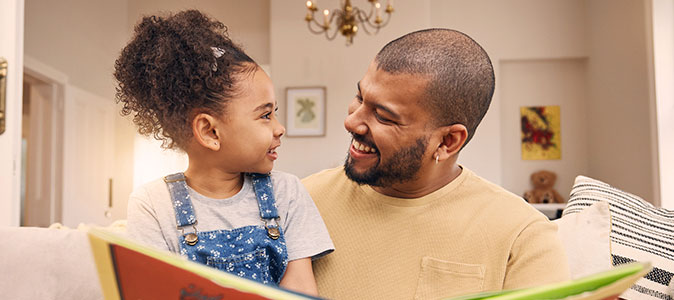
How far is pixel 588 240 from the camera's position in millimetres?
1266

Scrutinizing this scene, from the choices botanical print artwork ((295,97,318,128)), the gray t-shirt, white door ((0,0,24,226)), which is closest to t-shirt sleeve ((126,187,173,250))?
the gray t-shirt

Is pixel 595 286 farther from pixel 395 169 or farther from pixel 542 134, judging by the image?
pixel 542 134

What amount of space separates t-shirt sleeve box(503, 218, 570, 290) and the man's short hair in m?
0.30

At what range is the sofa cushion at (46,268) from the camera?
109cm

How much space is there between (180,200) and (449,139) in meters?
0.61

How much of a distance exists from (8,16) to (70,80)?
352 centimetres

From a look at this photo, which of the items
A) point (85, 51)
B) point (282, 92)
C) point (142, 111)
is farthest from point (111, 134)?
point (142, 111)

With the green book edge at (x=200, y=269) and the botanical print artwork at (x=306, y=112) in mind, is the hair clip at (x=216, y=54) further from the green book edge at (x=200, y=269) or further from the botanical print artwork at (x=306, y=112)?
the botanical print artwork at (x=306, y=112)

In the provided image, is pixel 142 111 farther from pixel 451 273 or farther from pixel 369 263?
pixel 451 273

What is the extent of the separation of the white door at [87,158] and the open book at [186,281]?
196 inches

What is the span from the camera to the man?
108cm

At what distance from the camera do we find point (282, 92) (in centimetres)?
589

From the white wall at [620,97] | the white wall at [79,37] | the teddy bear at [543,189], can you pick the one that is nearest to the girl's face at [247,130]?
the white wall at [620,97]

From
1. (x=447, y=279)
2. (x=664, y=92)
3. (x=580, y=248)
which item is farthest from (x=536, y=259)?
(x=664, y=92)
